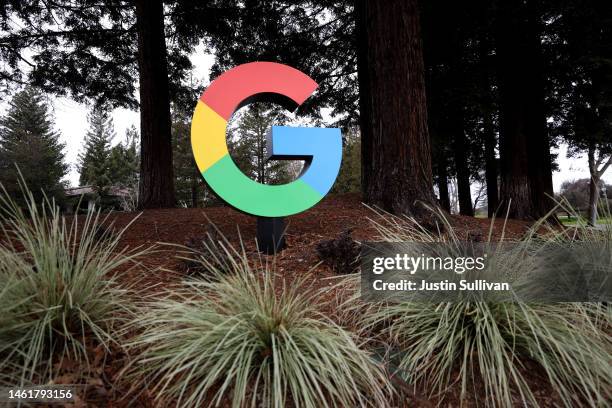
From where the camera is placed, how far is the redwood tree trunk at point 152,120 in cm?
739

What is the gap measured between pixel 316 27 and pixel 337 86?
6.45 feet

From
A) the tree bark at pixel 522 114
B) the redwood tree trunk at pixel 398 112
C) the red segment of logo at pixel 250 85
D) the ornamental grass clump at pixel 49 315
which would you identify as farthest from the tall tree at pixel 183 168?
the ornamental grass clump at pixel 49 315

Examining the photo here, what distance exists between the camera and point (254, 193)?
414cm

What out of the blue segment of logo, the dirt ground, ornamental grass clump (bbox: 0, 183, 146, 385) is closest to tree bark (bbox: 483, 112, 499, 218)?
the dirt ground

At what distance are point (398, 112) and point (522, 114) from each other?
4.85m

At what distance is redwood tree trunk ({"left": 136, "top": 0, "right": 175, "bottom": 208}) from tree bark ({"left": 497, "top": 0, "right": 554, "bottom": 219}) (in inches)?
287

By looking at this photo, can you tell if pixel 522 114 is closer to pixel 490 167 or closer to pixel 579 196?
→ pixel 579 196

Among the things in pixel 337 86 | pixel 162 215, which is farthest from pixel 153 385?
pixel 337 86

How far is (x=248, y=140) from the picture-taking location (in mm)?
31844

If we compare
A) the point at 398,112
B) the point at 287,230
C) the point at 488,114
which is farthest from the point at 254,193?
the point at 488,114

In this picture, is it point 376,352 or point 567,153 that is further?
point 567,153

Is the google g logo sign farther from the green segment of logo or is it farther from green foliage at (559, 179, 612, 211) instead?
green foliage at (559, 179, 612, 211)

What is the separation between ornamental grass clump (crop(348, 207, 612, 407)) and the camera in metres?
1.99

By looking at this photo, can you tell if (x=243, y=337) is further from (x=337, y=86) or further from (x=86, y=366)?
(x=337, y=86)
